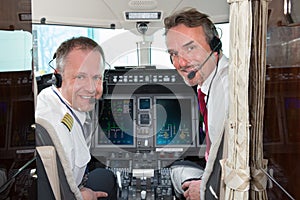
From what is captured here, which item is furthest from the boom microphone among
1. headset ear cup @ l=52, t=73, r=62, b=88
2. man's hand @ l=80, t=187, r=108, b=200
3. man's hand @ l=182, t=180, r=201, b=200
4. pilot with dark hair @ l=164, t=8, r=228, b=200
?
Result: man's hand @ l=80, t=187, r=108, b=200

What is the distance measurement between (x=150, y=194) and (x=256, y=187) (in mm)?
635

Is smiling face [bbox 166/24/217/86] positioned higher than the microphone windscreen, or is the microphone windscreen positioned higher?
smiling face [bbox 166/24/217/86]

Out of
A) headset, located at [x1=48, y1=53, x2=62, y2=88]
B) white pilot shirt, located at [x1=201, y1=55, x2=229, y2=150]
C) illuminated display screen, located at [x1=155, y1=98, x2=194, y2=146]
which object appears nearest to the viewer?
white pilot shirt, located at [x1=201, y1=55, x2=229, y2=150]

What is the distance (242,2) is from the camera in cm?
115

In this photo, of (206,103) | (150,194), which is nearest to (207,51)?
(206,103)

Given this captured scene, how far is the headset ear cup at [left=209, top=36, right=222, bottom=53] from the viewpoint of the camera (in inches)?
57.6

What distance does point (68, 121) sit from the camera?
1.50m

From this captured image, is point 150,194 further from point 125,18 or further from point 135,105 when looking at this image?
point 125,18

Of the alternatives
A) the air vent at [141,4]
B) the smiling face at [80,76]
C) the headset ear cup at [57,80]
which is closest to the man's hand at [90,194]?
the smiling face at [80,76]

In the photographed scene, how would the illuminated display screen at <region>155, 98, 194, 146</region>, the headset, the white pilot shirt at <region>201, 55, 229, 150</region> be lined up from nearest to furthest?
the white pilot shirt at <region>201, 55, 229, 150</region>
the headset
the illuminated display screen at <region>155, 98, 194, 146</region>

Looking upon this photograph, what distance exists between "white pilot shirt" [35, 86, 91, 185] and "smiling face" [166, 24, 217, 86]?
0.53m

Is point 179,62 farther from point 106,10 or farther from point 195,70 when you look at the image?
point 106,10

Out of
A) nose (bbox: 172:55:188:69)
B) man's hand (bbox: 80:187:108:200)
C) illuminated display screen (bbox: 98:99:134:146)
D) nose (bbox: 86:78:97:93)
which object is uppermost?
nose (bbox: 172:55:188:69)

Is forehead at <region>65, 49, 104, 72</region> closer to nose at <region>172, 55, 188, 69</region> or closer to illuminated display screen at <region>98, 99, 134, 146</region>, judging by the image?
illuminated display screen at <region>98, 99, 134, 146</region>
